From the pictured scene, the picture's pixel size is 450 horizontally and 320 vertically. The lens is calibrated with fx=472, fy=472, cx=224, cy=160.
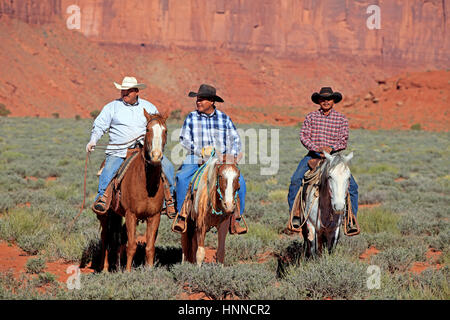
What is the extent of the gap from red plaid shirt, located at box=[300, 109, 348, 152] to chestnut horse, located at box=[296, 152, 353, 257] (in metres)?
0.63

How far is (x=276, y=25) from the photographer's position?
113500mm

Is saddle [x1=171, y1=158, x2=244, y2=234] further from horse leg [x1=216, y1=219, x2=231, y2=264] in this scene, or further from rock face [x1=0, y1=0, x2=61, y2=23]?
rock face [x1=0, y1=0, x2=61, y2=23]

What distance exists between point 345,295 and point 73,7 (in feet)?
339

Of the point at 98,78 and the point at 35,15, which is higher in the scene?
the point at 35,15

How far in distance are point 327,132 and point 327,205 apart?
1.35 m

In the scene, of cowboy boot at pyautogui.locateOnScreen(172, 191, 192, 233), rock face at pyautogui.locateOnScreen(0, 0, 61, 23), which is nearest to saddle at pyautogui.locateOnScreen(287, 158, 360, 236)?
cowboy boot at pyautogui.locateOnScreen(172, 191, 192, 233)

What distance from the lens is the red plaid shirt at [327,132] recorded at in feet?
23.2

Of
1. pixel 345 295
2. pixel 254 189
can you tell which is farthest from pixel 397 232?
pixel 254 189

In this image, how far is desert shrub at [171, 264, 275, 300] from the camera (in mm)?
5820

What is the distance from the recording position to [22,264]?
25.1 feet

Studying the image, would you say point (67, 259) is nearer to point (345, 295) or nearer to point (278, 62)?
point (345, 295)

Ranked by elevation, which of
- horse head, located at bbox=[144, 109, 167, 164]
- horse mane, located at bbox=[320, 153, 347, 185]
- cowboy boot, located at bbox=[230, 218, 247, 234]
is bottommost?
cowboy boot, located at bbox=[230, 218, 247, 234]

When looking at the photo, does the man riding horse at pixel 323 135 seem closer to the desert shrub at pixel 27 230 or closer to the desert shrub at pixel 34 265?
the desert shrub at pixel 34 265

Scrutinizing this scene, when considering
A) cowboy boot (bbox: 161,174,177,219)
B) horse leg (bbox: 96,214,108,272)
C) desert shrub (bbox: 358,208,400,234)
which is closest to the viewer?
cowboy boot (bbox: 161,174,177,219)
